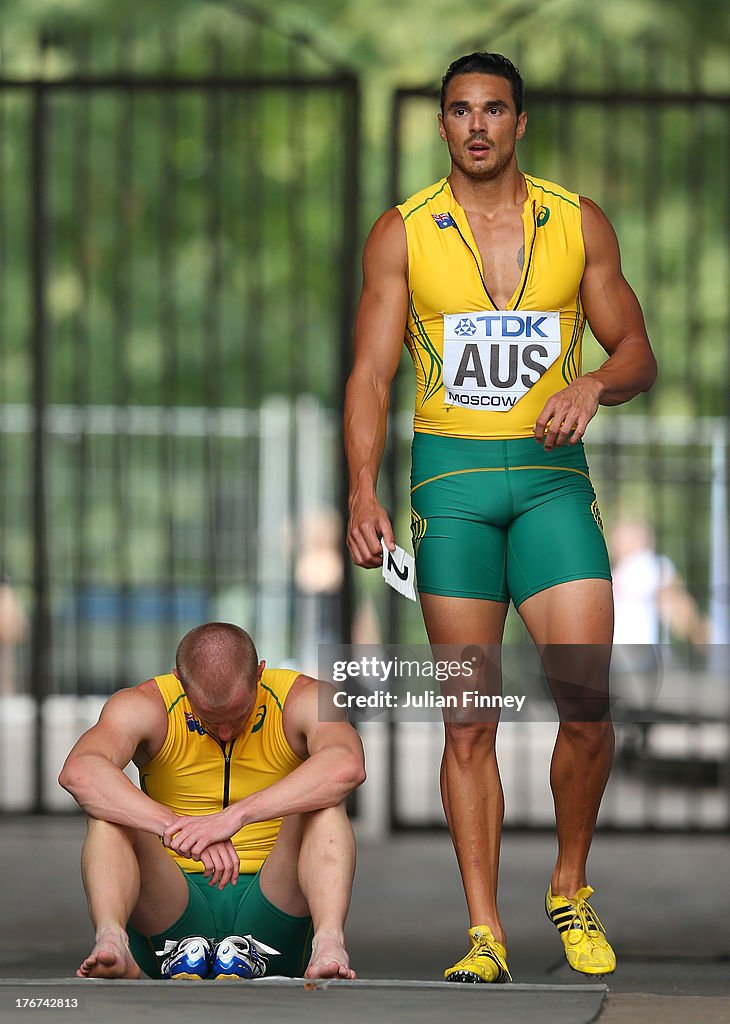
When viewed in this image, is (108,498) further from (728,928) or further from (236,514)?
(728,928)

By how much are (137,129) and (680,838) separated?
8.59 m

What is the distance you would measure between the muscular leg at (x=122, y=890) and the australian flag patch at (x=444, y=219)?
1557 mm

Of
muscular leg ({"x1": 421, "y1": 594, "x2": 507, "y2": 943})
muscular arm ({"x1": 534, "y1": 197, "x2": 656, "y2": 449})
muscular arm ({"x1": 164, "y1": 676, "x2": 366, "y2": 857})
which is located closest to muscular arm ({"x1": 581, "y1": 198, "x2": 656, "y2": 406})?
muscular arm ({"x1": 534, "y1": 197, "x2": 656, "y2": 449})

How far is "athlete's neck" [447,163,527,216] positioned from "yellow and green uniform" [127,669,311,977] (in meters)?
1.26

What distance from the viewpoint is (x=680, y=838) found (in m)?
7.49

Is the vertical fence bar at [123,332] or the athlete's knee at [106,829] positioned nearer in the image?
the athlete's knee at [106,829]

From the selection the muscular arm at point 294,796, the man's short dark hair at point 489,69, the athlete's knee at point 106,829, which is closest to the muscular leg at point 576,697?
the muscular arm at point 294,796

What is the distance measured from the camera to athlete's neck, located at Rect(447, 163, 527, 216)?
406 centimetres

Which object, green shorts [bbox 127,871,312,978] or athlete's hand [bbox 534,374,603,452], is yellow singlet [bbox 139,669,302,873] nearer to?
green shorts [bbox 127,871,312,978]

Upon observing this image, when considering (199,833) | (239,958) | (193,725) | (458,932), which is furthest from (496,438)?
(458,932)

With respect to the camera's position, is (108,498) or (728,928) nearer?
(728,928)

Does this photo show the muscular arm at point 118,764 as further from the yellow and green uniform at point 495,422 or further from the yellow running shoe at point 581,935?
the yellow running shoe at point 581,935

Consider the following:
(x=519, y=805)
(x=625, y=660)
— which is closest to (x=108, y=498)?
(x=625, y=660)

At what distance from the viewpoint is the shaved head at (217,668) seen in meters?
4.03
